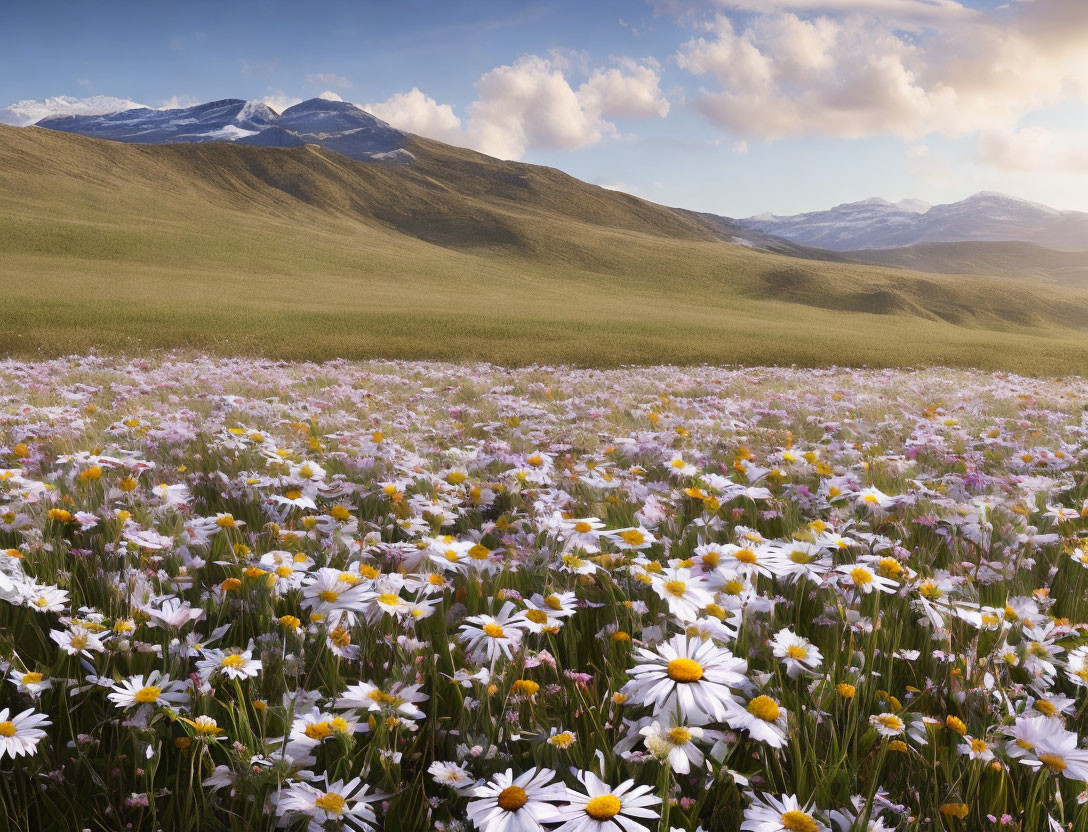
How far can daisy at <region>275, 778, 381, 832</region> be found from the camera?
1.38 meters

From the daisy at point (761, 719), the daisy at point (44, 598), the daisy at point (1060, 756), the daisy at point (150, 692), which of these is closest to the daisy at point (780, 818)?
the daisy at point (761, 719)

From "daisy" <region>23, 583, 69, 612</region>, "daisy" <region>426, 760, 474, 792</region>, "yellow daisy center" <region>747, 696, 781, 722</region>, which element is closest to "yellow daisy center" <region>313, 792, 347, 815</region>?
"daisy" <region>426, 760, 474, 792</region>

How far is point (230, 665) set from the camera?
5.97 feet

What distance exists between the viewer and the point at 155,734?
5.44 ft

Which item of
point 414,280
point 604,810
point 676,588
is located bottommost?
point 604,810

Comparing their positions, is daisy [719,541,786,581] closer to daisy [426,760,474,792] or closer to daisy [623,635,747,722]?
daisy [623,635,747,722]

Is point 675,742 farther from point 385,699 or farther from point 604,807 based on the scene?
point 385,699

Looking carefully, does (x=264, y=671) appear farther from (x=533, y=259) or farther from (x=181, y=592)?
(x=533, y=259)

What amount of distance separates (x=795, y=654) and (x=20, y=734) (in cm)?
198

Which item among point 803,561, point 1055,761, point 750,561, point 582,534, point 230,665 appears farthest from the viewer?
point 582,534

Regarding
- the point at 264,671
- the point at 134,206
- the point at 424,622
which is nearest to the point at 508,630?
the point at 424,622

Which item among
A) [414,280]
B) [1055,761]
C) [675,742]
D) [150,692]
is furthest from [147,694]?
[414,280]

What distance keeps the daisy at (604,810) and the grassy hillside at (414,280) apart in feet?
79.2

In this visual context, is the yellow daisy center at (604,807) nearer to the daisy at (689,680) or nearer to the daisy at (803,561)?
the daisy at (689,680)
